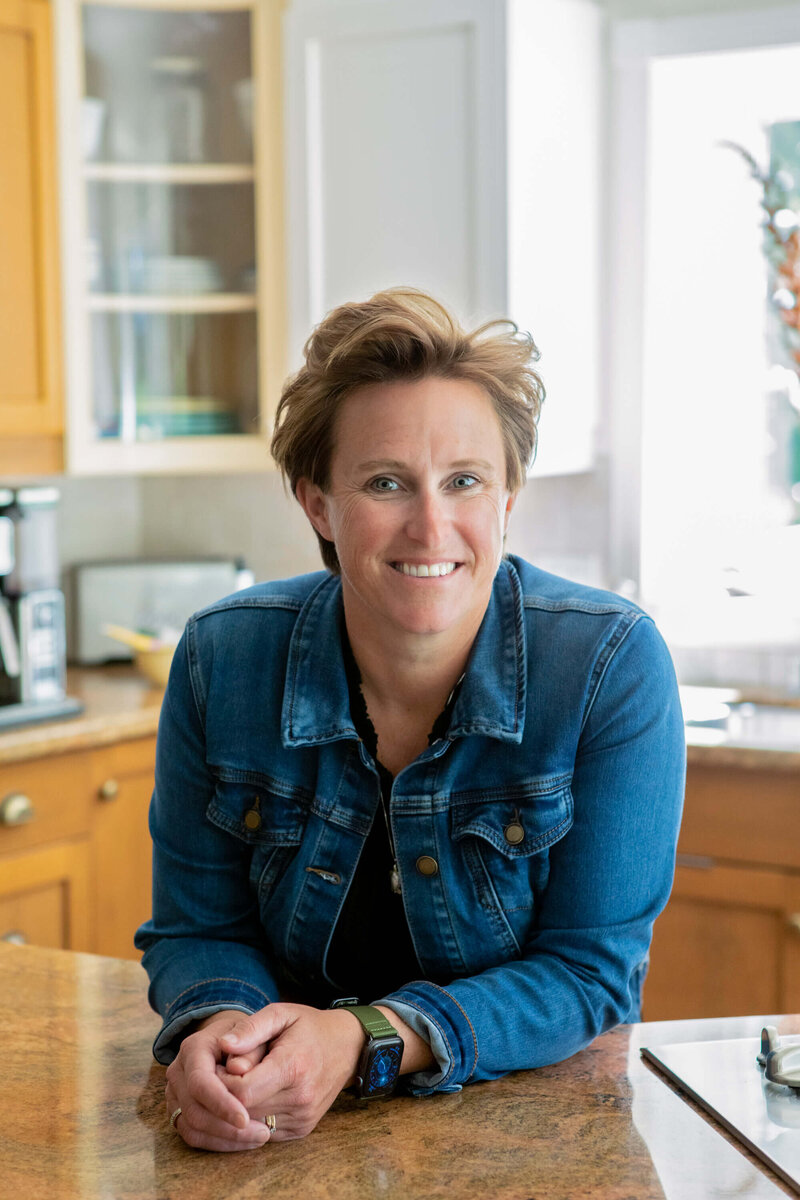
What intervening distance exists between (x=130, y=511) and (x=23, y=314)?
888mm

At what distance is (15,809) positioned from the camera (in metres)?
2.57

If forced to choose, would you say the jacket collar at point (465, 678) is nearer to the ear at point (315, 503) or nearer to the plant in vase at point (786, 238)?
the ear at point (315, 503)

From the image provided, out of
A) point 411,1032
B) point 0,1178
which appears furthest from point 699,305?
point 0,1178

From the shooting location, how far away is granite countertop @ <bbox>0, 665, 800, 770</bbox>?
2.51 meters

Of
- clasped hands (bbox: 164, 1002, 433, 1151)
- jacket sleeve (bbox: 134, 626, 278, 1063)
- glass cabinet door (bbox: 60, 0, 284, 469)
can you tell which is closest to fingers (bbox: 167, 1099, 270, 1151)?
clasped hands (bbox: 164, 1002, 433, 1151)

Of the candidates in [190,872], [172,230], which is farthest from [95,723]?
[190,872]

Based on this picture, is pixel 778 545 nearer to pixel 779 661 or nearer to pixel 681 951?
pixel 779 661

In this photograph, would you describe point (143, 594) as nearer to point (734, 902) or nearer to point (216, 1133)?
point (734, 902)

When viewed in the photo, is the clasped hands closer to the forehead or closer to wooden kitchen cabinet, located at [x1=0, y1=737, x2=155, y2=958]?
the forehead

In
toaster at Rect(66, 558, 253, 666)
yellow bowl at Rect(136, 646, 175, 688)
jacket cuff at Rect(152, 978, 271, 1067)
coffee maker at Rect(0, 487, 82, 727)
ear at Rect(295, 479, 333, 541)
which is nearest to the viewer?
jacket cuff at Rect(152, 978, 271, 1067)

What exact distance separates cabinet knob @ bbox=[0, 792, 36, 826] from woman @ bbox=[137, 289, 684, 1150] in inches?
49.1

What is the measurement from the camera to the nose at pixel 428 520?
129 centimetres

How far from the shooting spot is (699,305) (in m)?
3.21

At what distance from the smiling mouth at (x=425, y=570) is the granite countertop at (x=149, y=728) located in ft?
4.43
